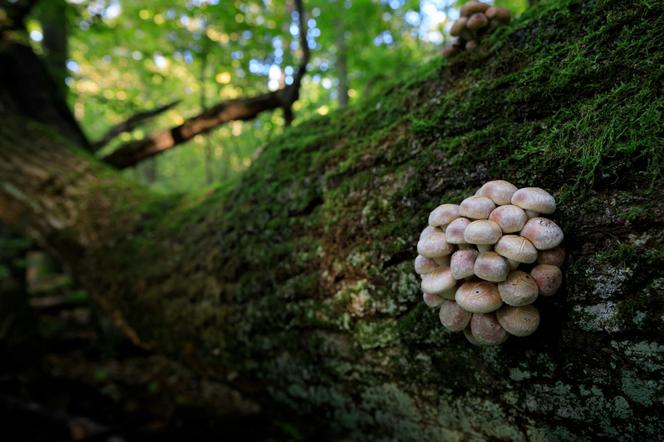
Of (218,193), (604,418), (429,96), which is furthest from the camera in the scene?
(218,193)

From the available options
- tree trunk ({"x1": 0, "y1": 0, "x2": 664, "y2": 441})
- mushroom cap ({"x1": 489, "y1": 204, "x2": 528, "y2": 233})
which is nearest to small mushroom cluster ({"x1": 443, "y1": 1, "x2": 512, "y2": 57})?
tree trunk ({"x1": 0, "y1": 0, "x2": 664, "y2": 441})

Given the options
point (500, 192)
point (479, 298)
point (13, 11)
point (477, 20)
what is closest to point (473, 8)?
point (477, 20)

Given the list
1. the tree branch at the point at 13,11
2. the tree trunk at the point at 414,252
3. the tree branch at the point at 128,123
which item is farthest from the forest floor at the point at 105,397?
the tree branch at the point at 13,11

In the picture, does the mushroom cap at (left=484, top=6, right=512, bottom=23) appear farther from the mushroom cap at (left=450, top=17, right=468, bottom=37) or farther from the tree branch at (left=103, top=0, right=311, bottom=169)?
the tree branch at (left=103, top=0, right=311, bottom=169)

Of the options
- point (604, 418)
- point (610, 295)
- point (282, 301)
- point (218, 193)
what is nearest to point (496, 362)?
point (604, 418)

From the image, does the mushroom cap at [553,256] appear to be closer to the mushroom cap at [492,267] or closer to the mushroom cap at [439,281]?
the mushroom cap at [492,267]

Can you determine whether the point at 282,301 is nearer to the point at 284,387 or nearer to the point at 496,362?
the point at 284,387

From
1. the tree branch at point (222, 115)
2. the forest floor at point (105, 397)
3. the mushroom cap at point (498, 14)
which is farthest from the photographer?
the tree branch at point (222, 115)
